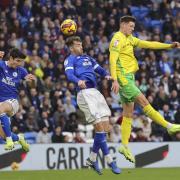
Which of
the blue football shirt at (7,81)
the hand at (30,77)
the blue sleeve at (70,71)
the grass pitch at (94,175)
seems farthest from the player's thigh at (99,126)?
the blue football shirt at (7,81)

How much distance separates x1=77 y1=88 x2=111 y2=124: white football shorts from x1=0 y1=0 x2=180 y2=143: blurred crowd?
22.1 feet

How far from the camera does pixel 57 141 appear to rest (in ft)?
73.1

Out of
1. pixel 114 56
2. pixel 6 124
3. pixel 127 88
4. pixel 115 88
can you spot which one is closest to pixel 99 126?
pixel 115 88

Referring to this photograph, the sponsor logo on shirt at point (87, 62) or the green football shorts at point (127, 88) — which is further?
the green football shorts at point (127, 88)

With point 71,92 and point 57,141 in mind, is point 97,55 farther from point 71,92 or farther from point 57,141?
point 57,141

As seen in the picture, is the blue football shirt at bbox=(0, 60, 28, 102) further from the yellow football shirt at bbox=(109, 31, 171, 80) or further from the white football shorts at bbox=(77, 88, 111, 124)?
the yellow football shirt at bbox=(109, 31, 171, 80)

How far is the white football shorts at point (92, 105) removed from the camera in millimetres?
15492

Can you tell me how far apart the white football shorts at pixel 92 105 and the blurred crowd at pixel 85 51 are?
6728 mm

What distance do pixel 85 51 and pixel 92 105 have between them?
1097 centimetres

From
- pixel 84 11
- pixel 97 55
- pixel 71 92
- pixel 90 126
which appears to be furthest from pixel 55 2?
pixel 90 126

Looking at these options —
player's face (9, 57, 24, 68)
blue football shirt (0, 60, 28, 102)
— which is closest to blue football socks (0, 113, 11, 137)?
blue football shirt (0, 60, 28, 102)

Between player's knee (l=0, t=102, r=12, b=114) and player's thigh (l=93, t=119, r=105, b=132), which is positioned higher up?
player's knee (l=0, t=102, r=12, b=114)

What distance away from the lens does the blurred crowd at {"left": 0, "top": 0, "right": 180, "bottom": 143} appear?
2312 cm

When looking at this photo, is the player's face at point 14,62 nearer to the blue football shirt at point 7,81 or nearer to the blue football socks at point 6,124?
the blue football shirt at point 7,81
